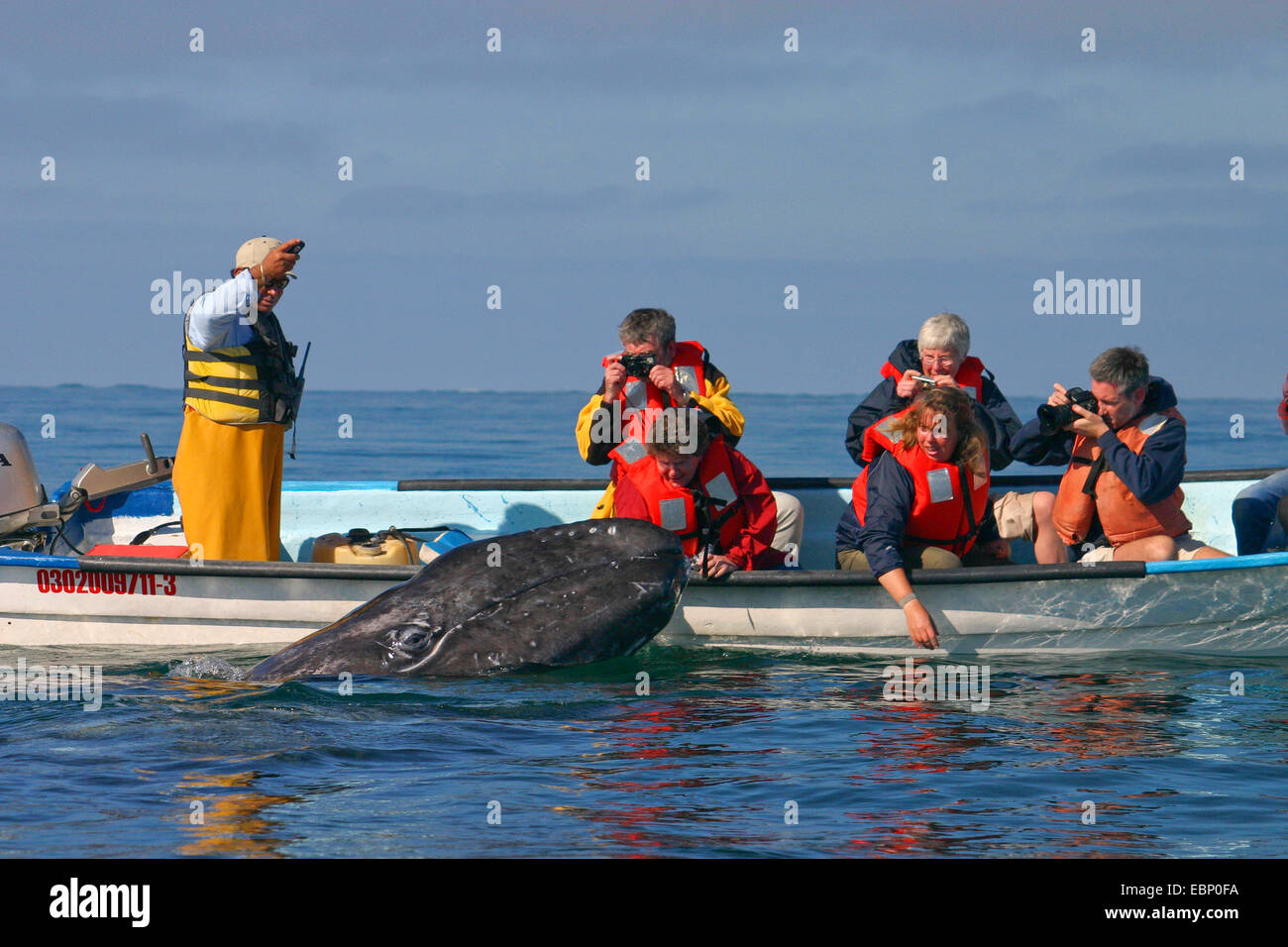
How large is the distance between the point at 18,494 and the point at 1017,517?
668 centimetres

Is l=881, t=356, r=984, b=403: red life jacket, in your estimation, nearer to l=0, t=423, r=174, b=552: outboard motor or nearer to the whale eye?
the whale eye

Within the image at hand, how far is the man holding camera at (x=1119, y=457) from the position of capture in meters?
8.42

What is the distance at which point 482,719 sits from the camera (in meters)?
7.20

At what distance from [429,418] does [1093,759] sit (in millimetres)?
43648

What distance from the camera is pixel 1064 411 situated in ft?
28.2

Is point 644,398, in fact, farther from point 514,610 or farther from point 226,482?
point 226,482

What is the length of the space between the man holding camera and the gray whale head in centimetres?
240

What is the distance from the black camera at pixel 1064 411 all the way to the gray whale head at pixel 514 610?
2297mm

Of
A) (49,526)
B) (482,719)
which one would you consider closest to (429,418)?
(49,526)

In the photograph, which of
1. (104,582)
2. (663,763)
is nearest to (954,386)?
(663,763)

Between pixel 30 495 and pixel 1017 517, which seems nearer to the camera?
pixel 1017 517

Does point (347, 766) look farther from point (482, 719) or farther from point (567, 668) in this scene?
point (567, 668)

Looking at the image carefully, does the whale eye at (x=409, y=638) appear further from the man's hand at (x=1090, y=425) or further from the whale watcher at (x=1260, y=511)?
the whale watcher at (x=1260, y=511)
